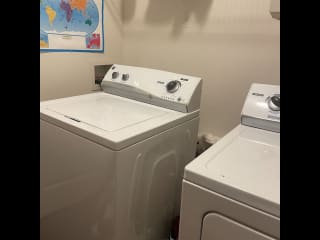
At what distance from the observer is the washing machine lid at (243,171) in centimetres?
74

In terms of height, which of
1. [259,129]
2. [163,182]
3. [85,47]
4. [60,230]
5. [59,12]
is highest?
[59,12]

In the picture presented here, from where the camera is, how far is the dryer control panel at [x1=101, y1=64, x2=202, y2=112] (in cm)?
141

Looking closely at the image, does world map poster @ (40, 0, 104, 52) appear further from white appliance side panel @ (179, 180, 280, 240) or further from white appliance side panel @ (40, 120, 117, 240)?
white appliance side panel @ (179, 180, 280, 240)

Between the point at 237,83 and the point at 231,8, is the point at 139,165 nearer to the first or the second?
the point at 237,83

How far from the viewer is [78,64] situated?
71.6 inches

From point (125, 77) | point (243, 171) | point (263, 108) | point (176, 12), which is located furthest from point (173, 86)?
point (243, 171)

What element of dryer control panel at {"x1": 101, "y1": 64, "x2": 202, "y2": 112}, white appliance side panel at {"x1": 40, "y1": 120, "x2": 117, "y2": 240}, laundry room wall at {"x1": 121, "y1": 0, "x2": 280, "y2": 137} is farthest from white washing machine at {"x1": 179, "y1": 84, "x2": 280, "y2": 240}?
laundry room wall at {"x1": 121, "y1": 0, "x2": 280, "y2": 137}

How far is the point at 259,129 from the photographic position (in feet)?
4.22

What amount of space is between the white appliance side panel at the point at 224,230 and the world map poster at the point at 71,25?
4.56 feet

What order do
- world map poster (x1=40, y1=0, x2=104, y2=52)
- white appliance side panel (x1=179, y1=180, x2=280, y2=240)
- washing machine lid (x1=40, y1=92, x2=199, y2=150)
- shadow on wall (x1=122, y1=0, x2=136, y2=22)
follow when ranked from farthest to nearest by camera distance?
shadow on wall (x1=122, y1=0, x2=136, y2=22) → world map poster (x1=40, y1=0, x2=104, y2=52) → washing machine lid (x1=40, y1=92, x2=199, y2=150) → white appliance side panel (x1=179, y1=180, x2=280, y2=240)

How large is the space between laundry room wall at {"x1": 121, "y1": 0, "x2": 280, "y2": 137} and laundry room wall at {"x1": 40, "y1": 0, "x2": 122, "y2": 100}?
14 centimetres

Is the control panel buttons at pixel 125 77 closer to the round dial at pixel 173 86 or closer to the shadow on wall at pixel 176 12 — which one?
the round dial at pixel 173 86

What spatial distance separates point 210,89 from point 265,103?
462 mm
